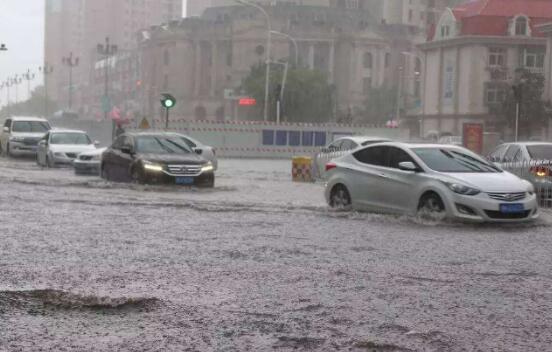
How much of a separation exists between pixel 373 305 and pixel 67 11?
630 feet

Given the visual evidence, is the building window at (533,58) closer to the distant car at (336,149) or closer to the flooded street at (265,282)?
the distant car at (336,149)

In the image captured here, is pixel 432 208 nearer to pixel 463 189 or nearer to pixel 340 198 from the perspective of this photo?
pixel 463 189

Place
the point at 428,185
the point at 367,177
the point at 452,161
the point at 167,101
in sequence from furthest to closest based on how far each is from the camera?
1. the point at 167,101
2. the point at 367,177
3. the point at 452,161
4. the point at 428,185

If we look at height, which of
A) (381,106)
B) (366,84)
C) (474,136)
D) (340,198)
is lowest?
(340,198)

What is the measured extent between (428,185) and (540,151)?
652 centimetres

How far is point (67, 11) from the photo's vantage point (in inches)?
7505

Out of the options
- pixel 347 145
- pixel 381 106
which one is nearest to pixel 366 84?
pixel 381 106

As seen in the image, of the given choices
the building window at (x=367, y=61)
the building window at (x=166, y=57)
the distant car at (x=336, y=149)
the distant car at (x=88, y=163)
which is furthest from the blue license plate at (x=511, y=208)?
the building window at (x=166, y=57)

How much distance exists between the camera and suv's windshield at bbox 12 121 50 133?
40375 millimetres

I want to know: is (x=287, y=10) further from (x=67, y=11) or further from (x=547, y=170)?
(x=547, y=170)

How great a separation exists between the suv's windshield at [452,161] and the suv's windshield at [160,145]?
849 centimetres

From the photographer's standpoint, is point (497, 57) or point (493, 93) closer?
point (497, 57)

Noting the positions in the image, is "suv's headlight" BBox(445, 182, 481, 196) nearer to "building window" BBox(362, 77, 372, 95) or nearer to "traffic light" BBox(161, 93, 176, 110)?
"traffic light" BBox(161, 93, 176, 110)

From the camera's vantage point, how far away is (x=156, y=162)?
848 inches
